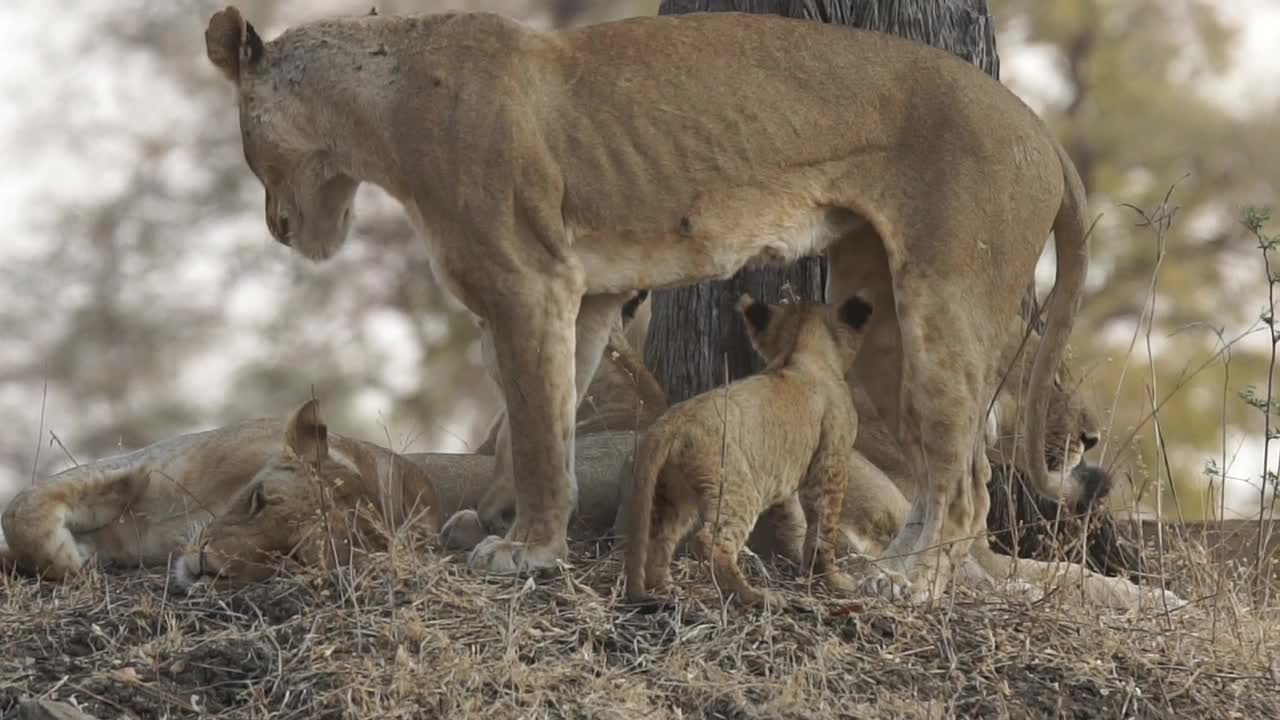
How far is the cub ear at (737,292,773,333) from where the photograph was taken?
5.93m

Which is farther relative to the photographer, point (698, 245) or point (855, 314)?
point (698, 245)

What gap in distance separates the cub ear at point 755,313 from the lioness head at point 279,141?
136cm

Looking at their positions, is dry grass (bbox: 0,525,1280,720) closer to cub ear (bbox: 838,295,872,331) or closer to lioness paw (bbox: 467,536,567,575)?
lioness paw (bbox: 467,536,567,575)

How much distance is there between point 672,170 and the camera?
240 inches

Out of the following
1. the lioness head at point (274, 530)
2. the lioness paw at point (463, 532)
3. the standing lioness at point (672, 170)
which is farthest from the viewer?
the lioness paw at point (463, 532)

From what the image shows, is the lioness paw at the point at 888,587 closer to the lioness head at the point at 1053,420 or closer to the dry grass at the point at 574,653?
the dry grass at the point at 574,653

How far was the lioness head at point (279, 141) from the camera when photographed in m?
6.22

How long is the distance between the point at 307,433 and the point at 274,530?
393mm

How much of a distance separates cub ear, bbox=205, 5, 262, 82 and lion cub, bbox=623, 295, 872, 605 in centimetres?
178

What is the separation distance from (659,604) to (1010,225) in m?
1.74

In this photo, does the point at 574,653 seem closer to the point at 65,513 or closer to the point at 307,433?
the point at 307,433

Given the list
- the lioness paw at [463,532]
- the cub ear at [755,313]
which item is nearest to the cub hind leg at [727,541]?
the cub ear at [755,313]

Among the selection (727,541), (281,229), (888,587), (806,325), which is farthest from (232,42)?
(888,587)

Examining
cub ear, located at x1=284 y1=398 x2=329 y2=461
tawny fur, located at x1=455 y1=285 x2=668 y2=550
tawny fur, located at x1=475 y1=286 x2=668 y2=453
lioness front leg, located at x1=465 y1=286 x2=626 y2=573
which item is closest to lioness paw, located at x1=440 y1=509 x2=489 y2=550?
tawny fur, located at x1=455 y1=285 x2=668 y2=550
